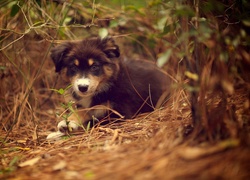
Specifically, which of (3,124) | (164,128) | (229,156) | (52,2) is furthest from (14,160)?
(52,2)

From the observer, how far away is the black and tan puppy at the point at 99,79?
489 cm

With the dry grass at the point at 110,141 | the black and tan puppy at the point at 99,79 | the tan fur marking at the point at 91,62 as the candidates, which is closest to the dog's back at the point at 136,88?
the black and tan puppy at the point at 99,79

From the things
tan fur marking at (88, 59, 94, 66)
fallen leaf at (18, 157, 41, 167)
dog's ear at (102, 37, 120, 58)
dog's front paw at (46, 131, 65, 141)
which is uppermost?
dog's ear at (102, 37, 120, 58)

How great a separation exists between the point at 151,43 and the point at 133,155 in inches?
158

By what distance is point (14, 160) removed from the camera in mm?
3416

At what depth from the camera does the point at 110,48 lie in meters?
4.93

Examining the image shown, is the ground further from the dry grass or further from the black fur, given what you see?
the black fur

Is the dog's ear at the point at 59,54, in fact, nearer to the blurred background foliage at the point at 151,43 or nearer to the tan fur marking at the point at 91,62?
the blurred background foliage at the point at 151,43

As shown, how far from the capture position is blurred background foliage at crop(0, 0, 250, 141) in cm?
295

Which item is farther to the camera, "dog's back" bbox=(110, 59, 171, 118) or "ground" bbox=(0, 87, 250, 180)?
"dog's back" bbox=(110, 59, 171, 118)

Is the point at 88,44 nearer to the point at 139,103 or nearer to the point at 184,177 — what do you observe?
the point at 139,103

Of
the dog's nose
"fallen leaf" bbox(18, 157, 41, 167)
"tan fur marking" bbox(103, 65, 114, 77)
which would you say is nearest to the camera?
"fallen leaf" bbox(18, 157, 41, 167)

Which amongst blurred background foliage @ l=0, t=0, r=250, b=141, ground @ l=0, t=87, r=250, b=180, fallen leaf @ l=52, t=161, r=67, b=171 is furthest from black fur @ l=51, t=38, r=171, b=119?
fallen leaf @ l=52, t=161, r=67, b=171

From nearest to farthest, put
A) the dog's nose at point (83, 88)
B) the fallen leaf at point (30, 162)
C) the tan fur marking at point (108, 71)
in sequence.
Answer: the fallen leaf at point (30, 162)
the dog's nose at point (83, 88)
the tan fur marking at point (108, 71)
